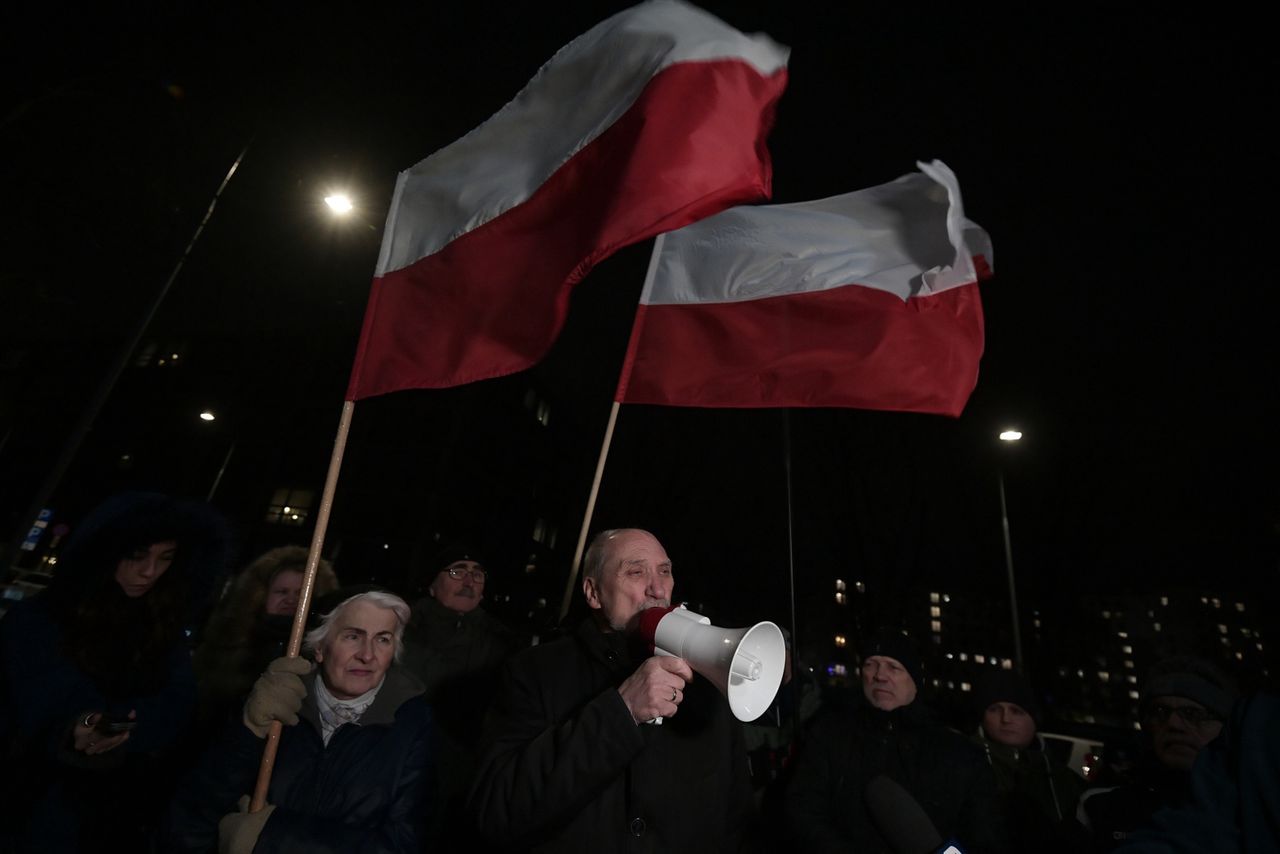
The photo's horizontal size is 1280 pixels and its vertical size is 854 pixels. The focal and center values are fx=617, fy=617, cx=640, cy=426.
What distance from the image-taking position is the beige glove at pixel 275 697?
233cm

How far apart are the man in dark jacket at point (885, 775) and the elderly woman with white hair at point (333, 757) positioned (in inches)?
84.2

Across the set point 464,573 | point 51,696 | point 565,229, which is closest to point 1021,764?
point 464,573

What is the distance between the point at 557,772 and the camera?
6.75 ft

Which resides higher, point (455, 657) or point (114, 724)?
point (455, 657)

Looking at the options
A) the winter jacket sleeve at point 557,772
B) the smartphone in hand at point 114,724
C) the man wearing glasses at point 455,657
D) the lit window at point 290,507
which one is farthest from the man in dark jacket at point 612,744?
the lit window at point 290,507

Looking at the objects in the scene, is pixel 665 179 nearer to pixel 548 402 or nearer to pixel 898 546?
pixel 898 546

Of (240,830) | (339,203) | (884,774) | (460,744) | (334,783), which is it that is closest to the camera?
(240,830)

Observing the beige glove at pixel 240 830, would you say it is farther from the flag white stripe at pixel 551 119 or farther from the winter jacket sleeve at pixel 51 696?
the flag white stripe at pixel 551 119

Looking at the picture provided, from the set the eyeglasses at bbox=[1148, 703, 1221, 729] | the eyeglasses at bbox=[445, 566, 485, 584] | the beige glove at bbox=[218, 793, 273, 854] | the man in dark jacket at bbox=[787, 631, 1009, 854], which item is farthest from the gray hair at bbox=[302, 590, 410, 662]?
Result: the eyeglasses at bbox=[1148, 703, 1221, 729]

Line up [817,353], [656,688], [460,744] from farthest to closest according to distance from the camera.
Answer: [817,353]
[460,744]
[656,688]

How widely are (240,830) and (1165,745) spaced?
465cm

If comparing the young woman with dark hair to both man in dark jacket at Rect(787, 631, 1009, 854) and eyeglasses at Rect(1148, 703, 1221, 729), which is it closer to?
man in dark jacket at Rect(787, 631, 1009, 854)

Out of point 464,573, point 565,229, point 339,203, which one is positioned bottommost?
point 464,573

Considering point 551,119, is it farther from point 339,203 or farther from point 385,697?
point 339,203
